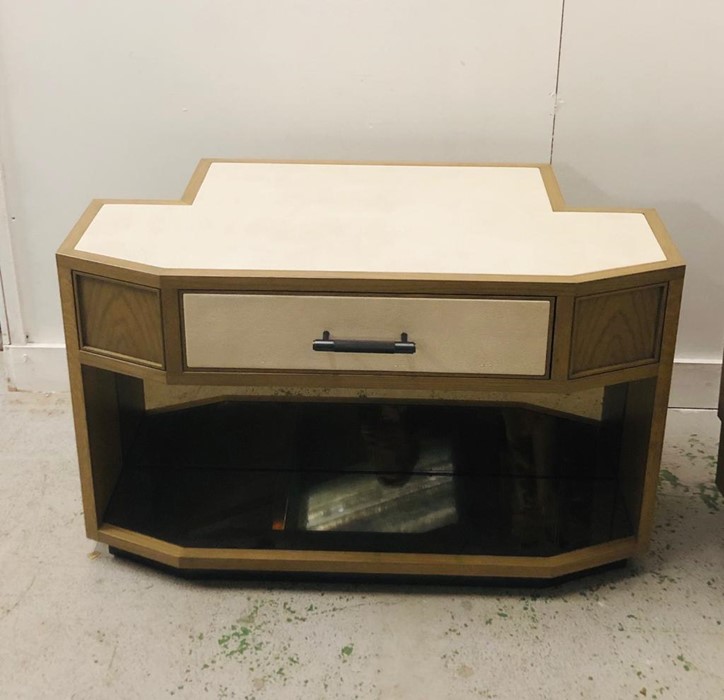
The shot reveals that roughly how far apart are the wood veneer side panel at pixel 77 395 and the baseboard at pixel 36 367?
485 mm

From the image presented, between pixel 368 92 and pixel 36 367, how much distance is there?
2.57ft

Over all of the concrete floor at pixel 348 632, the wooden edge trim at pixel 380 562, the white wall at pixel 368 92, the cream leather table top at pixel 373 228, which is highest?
the white wall at pixel 368 92

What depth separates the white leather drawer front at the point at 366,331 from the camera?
1.23 metres

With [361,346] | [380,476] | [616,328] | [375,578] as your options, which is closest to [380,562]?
[375,578]

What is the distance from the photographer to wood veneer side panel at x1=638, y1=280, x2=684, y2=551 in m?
1.25

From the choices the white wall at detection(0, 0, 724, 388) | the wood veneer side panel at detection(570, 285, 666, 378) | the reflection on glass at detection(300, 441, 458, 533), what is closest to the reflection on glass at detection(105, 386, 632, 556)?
the reflection on glass at detection(300, 441, 458, 533)

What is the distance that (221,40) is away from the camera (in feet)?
5.25

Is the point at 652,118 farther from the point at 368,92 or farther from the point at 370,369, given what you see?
the point at 370,369

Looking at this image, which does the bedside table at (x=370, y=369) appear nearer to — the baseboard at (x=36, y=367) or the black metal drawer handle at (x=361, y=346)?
the black metal drawer handle at (x=361, y=346)

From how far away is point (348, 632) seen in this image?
1.33 m

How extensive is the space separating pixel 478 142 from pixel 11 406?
947mm

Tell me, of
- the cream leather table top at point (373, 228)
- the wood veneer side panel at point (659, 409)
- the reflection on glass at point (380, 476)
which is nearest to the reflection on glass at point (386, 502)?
the reflection on glass at point (380, 476)

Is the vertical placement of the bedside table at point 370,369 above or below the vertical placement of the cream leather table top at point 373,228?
below

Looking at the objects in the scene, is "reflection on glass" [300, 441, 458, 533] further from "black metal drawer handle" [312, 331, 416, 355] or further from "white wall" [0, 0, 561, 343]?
"white wall" [0, 0, 561, 343]
